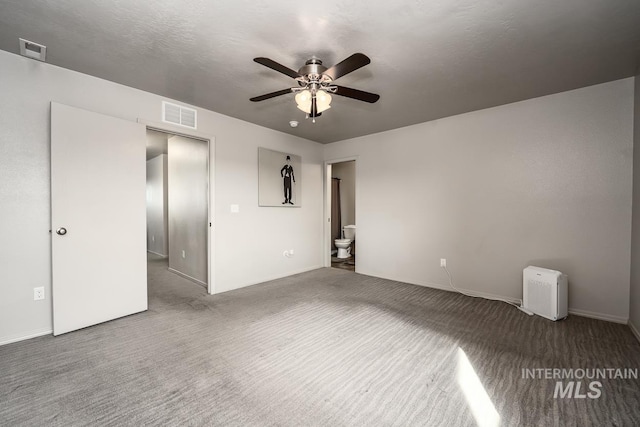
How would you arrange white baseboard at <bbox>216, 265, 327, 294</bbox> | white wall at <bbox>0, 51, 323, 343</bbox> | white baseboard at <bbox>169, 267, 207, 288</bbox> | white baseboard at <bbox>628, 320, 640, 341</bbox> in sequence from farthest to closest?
1. white baseboard at <bbox>169, 267, 207, 288</bbox>
2. white baseboard at <bbox>216, 265, 327, 294</bbox>
3. white baseboard at <bbox>628, 320, 640, 341</bbox>
4. white wall at <bbox>0, 51, 323, 343</bbox>

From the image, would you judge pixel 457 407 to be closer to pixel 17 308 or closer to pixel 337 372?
pixel 337 372

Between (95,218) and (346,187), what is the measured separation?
18.4 feet

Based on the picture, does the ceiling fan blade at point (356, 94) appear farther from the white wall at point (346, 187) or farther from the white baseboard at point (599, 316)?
the white wall at point (346, 187)

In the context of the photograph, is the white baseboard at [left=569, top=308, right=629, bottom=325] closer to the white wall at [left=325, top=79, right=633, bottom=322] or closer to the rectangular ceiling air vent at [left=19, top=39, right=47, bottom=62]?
the white wall at [left=325, top=79, right=633, bottom=322]

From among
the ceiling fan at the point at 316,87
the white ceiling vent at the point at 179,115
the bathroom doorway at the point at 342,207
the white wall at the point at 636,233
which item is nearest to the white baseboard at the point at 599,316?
the white wall at the point at 636,233

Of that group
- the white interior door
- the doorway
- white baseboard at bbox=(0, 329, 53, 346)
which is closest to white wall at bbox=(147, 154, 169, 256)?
A: the doorway

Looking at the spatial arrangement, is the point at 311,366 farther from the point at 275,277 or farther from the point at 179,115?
the point at 179,115

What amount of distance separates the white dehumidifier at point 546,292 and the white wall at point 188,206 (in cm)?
429

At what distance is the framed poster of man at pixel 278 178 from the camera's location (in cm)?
427

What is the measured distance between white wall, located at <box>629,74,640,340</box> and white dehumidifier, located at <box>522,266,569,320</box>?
0.48 m

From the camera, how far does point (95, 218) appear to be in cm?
262

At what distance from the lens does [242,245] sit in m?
4.02

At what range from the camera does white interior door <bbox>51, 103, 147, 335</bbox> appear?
2.42 m

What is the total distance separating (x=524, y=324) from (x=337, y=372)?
7.10ft
